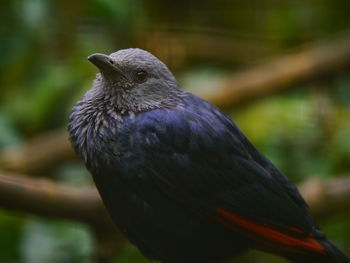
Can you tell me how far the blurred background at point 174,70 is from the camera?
13.9ft

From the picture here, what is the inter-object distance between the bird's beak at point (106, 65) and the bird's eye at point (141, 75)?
0.06 meters

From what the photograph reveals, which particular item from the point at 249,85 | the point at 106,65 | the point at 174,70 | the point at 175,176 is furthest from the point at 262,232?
the point at 174,70

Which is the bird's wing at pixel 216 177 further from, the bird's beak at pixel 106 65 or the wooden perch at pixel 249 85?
the wooden perch at pixel 249 85

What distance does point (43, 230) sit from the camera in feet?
14.0

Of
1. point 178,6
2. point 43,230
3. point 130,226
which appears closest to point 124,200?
point 130,226

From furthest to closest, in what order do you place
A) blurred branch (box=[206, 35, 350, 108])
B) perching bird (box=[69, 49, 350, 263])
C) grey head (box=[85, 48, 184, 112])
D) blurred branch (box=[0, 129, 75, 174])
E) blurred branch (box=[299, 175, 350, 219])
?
blurred branch (box=[206, 35, 350, 108]) → blurred branch (box=[0, 129, 75, 174]) → blurred branch (box=[299, 175, 350, 219]) → grey head (box=[85, 48, 184, 112]) → perching bird (box=[69, 49, 350, 263])

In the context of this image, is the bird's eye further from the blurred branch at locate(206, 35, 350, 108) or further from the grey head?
the blurred branch at locate(206, 35, 350, 108)

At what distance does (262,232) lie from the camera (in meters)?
3.32

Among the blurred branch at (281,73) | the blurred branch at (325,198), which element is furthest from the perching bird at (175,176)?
the blurred branch at (281,73)

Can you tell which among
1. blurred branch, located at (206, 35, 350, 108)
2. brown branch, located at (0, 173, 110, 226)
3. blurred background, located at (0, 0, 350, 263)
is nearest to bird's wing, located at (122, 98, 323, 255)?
blurred background, located at (0, 0, 350, 263)

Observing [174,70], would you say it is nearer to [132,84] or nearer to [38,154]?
[38,154]

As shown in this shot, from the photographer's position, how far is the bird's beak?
3.32m

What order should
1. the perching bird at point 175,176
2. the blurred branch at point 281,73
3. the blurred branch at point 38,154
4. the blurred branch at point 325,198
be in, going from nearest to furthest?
the perching bird at point 175,176, the blurred branch at point 325,198, the blurred branch at point 38,154, the blurred branch at point 281,73

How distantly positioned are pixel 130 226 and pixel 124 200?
0.42ft
